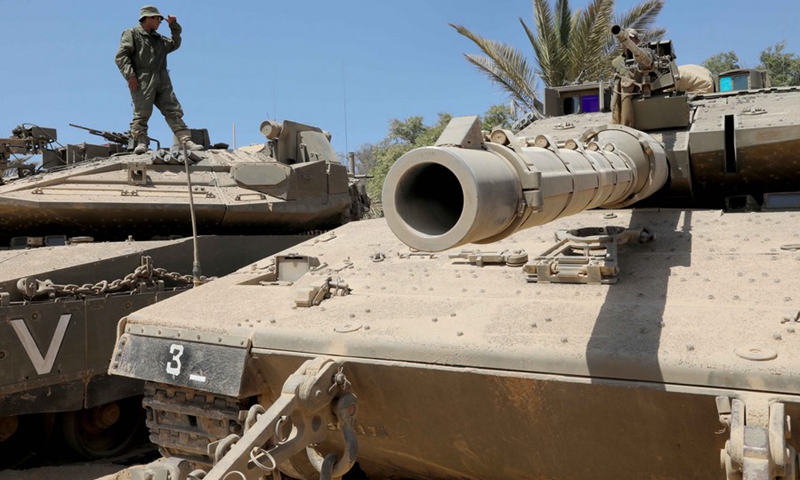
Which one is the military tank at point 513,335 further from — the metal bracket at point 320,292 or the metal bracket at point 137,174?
the metal bracket at point 137,174

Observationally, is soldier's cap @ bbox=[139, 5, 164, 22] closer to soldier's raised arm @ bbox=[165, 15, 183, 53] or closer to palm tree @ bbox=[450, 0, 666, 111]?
soldier's raised arm @ bbox=[165, 15, 183, 53]

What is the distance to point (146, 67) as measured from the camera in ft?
29.6

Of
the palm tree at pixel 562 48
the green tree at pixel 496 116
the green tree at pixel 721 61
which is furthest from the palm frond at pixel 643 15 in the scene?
the green tree at pixel 721 61

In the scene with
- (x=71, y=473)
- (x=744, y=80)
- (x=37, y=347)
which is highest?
(x=744, y=80)

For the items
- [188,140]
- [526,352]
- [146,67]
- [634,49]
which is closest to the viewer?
[526,352]

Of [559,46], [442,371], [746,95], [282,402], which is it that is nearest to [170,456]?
[282,402]

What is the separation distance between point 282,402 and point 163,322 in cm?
119

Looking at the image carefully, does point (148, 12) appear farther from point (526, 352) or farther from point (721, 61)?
point (721, 61)

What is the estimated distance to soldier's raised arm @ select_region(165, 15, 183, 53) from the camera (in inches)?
363

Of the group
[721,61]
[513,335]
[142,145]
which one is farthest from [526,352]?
[721,61]

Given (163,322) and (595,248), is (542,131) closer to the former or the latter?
(595,248)

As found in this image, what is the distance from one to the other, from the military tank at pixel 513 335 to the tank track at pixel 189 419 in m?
0.01

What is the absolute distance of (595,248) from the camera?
4344 mm

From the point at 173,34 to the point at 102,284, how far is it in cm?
423
